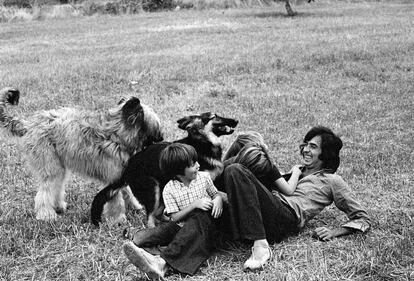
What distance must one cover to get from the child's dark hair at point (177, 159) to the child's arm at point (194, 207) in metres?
0.29

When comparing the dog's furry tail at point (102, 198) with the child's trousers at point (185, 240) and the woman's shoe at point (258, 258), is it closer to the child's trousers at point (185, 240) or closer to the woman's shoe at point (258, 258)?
the child's trousers at point (185, 240)

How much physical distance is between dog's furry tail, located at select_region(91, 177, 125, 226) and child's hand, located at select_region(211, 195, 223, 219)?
1.24m

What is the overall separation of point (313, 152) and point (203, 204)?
4.08 ft

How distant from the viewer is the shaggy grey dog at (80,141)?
16.8 feet

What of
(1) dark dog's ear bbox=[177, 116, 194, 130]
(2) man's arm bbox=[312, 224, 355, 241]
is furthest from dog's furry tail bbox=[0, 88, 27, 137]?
(2) man's arm bbox=[312, 224, 355, 241]

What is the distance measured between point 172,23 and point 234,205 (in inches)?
885

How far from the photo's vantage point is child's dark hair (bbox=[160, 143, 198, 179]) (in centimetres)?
411

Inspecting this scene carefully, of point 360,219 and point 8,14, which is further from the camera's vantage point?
point 8,14

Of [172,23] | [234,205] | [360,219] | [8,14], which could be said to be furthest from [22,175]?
[8,14]

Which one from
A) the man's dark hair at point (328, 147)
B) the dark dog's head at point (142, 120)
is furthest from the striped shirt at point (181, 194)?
the man's dark hair at point (328, 147)

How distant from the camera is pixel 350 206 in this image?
448 centimetres

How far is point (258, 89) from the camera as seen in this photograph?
10.9 metres

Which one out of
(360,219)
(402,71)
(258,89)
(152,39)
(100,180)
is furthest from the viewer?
(152,39)

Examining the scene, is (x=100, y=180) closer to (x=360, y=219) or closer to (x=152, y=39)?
(x=360, y=219)
